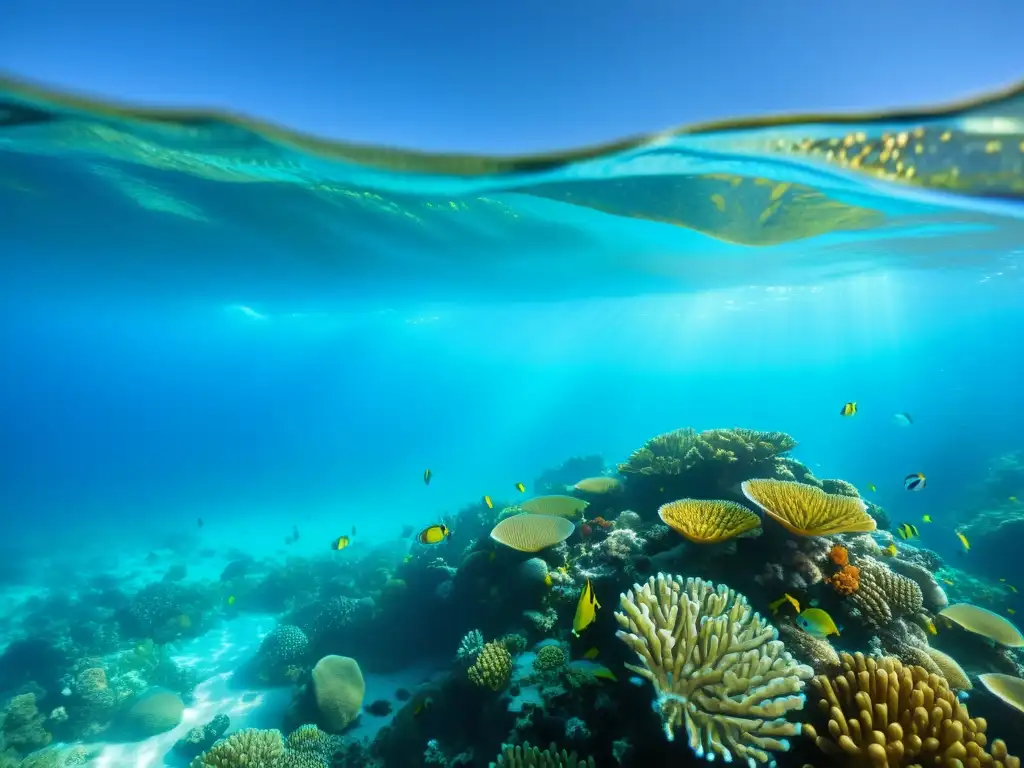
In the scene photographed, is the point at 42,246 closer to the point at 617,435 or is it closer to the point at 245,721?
the point at 245,721

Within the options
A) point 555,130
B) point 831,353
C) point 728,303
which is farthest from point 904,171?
point 831,353

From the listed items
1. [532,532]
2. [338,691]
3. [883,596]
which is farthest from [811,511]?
[338,691]

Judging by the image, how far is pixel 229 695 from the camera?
10.9m

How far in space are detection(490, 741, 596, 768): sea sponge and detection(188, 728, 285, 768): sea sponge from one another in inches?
153

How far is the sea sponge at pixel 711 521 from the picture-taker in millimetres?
4832

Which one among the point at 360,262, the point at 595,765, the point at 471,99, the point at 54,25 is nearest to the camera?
the point at 595,765

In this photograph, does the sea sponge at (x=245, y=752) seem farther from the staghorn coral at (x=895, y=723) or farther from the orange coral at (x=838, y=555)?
the orange coral at (x=838, y=555)

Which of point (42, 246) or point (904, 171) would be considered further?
point (42, 246)

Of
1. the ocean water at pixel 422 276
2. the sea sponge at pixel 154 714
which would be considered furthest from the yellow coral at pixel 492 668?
the sea sponge at pixel 154 714

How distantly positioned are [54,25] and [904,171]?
12200 mm

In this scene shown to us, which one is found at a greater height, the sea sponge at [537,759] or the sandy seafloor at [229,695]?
the sea sponge at [537,759]

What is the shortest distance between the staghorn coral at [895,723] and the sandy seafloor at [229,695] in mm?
7486

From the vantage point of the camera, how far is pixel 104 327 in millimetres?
52500

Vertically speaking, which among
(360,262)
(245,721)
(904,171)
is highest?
(904,171)
